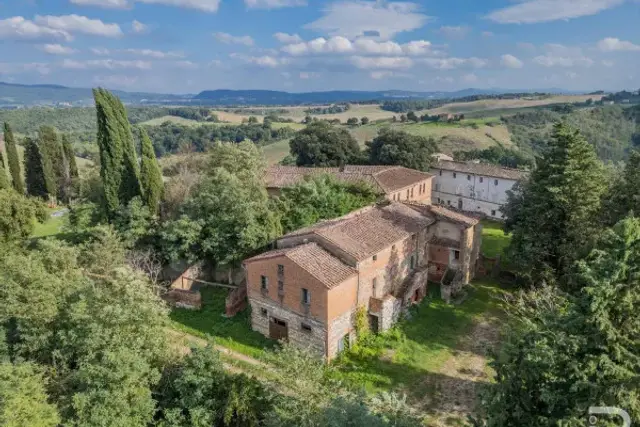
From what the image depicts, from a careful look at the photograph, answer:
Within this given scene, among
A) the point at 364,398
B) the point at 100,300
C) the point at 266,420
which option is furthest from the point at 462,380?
the point at 100,300

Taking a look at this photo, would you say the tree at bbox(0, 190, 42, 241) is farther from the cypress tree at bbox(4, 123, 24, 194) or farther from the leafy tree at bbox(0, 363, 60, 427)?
the cypress tree at bbox(4, 123, 24, 194)

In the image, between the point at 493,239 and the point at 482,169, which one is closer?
the point at 493,239

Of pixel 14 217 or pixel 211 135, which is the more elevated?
pixel 14 217

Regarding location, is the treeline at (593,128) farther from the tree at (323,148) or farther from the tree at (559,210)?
the tree at (559,210)

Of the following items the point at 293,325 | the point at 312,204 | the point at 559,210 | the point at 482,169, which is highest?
the point at 559,210

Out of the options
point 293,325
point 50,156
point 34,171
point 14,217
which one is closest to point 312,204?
point 293,325

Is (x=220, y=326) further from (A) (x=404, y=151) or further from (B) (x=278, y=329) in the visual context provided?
(A) (x=404, y=151)
